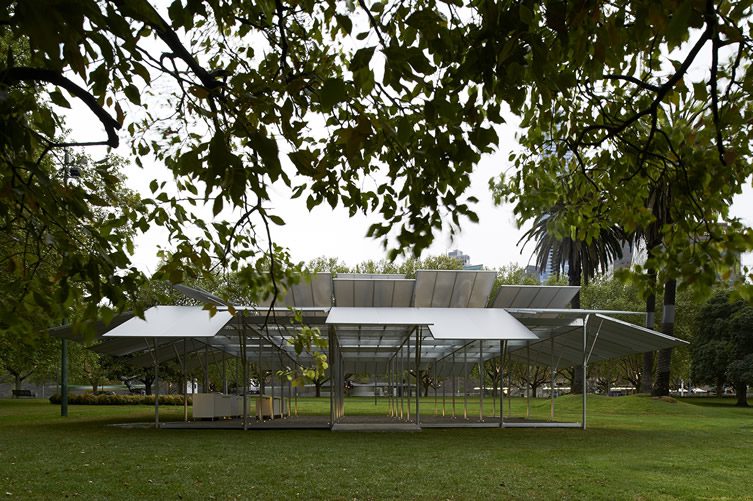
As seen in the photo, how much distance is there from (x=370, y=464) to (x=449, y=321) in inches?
295

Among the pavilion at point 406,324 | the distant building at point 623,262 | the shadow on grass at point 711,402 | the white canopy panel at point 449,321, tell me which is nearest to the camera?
the distant building at point 623,262

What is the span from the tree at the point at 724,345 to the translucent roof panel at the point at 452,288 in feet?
66.3

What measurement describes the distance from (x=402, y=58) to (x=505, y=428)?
17.3m

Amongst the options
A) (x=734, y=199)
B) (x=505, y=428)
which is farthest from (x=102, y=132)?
(x=505, y=428)

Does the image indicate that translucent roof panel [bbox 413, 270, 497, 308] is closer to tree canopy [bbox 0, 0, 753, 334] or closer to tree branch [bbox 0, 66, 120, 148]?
tree canopy [bbox 0, 0, 753, 334]

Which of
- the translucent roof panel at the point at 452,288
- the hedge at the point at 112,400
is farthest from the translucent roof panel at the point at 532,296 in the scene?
the hedge at the point at 112,400

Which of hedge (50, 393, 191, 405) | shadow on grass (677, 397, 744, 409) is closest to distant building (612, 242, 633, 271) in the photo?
shadow on grass (677, 397, 744, 409)

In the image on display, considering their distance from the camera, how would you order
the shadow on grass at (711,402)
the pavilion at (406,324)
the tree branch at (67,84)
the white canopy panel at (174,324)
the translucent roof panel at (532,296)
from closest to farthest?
the tree branch at (67,84), the white canopy panel at (174,324), the pavilion at (406,324), the translucent roof panel at (532,296), the shadow on grass at (711,402)

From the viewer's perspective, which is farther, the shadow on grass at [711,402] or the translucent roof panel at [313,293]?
the shadow on grass at [711,402]

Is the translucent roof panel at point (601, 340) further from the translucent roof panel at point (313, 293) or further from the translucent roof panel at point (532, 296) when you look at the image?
the translucent roof panel at point (313, 293)

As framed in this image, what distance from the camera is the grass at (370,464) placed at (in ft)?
28.6

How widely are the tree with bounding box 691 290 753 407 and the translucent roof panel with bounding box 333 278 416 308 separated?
839 inches

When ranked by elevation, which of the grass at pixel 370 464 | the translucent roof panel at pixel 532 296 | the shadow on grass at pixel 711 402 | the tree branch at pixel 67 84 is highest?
→ the tree branch at pixel 67 84

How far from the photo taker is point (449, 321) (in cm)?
1820
